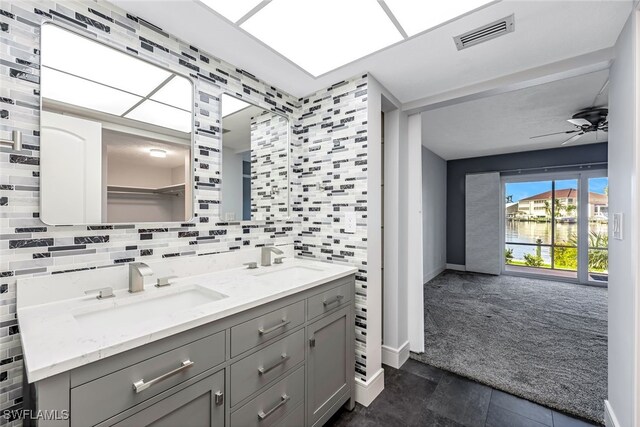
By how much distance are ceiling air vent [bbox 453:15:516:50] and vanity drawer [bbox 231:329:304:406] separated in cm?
196

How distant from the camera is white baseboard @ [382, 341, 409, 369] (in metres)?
2.35

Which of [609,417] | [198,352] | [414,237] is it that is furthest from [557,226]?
[198,352]

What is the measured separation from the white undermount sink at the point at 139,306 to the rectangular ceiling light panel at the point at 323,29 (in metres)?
1.49

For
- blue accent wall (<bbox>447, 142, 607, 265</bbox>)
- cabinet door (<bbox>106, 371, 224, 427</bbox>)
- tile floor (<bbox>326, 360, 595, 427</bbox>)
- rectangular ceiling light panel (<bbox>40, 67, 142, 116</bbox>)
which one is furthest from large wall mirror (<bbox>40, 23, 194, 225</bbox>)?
blue accent wall (<bbox>447, 142, 607, 265</bbox>)

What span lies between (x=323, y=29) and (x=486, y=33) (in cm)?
96

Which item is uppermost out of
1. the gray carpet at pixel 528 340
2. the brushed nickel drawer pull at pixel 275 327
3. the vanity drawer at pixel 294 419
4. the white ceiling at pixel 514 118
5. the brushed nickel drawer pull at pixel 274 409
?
the white ceiling at pixel 514 118

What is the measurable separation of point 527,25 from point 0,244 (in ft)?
9.04

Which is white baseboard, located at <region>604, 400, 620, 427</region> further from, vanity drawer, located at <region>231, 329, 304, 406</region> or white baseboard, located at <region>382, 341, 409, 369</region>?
vanity drawer, located at <region>231, 329, 304, 406</region>

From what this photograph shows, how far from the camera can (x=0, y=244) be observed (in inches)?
41.4

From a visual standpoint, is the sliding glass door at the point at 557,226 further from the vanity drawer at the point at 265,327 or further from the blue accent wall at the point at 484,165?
the vanity drawer at the point at 265,327

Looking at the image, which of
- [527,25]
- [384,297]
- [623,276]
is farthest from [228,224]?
[623,276]

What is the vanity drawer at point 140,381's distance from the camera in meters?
0.75

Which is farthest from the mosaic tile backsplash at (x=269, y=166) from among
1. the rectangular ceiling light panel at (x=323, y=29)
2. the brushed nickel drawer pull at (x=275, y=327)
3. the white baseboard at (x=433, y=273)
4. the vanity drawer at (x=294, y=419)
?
the white baseboard at (x=433, y=273)

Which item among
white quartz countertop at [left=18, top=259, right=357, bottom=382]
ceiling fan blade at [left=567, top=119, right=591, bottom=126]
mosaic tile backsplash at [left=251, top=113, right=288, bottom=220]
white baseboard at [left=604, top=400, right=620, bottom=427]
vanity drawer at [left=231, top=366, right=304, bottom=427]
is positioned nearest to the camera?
white quartz countertop at [left=18, top=259, right=357, bottom=382]
